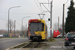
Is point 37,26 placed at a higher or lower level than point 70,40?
higher

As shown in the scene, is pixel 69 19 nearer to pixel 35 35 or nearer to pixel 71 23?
pixel 71 23

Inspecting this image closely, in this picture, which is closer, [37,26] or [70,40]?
[70,40]

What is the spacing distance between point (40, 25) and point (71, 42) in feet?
31.6

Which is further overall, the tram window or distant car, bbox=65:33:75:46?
the tram window

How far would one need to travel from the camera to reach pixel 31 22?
22719mm

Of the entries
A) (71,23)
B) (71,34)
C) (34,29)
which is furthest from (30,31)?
(71,23)

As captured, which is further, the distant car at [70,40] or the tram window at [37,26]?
the tram window at [37,26]

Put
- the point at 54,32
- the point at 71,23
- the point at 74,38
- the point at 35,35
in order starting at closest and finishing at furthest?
the point at 74,38 → the point at 35,35 → the point at 71,23 → the point at 54,32

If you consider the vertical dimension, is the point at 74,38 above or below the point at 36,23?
below

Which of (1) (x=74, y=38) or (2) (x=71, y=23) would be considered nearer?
(1) (x=74, y=38)

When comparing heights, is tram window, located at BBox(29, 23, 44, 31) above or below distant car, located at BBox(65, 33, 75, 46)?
above

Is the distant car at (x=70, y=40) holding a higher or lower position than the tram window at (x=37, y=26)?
lower

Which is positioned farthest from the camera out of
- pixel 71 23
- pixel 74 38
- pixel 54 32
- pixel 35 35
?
pixel 54 32

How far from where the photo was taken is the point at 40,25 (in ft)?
74.3
